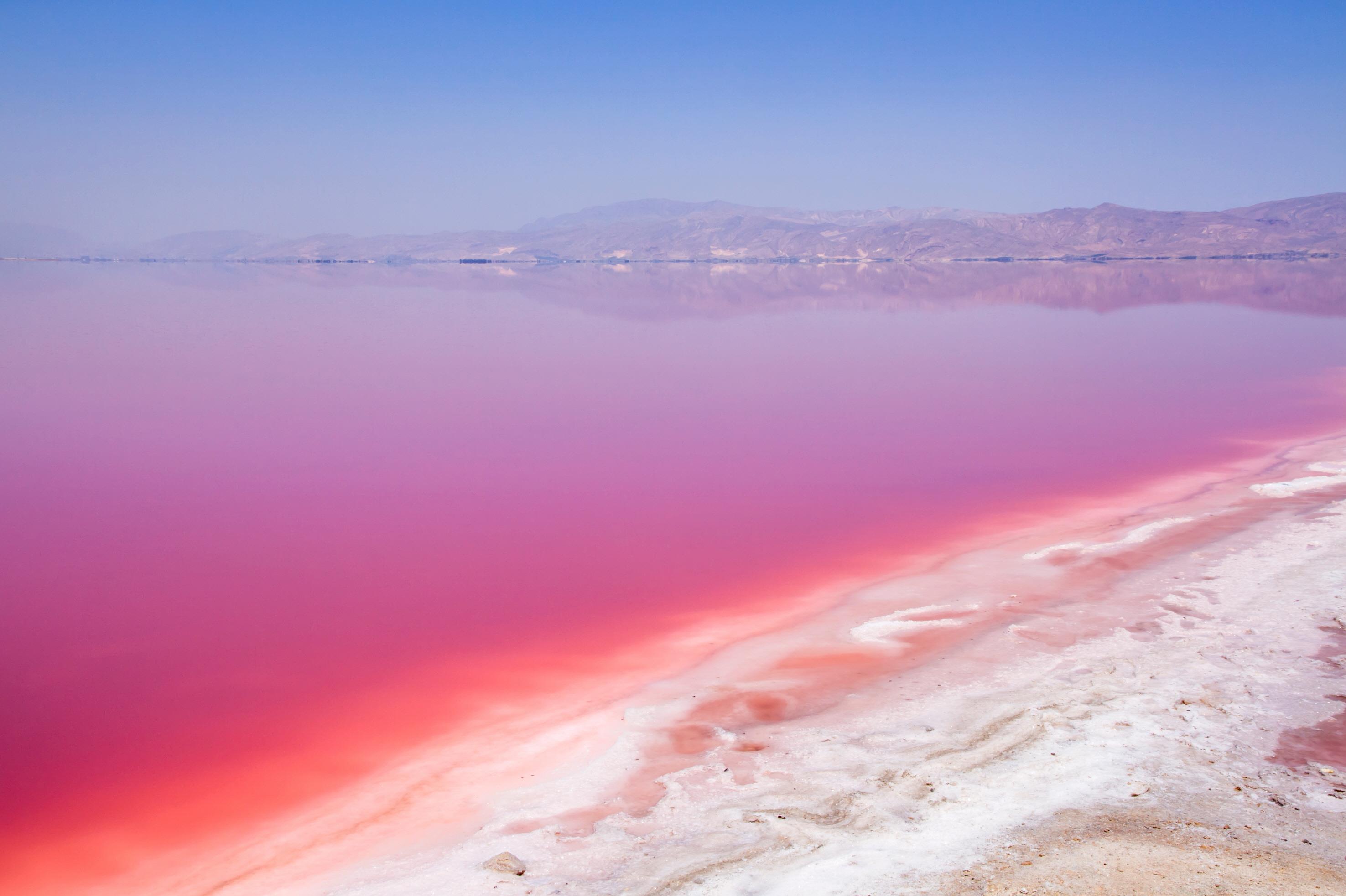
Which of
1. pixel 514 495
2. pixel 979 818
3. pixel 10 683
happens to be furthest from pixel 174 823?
pixel 514 495

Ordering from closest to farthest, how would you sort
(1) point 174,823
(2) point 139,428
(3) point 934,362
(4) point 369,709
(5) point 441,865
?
1. (5) point 441,865
2. (1) point 174,823
3. (4) point 369,709
4. (2) point 139,428
5. (3) point 934,362

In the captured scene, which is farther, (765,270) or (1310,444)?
(765,270)

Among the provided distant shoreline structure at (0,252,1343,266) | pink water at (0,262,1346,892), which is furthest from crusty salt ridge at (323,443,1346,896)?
distant shoreline structure at (0,252,1343,266)

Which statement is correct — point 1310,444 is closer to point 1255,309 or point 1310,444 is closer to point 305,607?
point 305,607

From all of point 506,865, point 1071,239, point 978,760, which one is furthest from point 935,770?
point 1071,239

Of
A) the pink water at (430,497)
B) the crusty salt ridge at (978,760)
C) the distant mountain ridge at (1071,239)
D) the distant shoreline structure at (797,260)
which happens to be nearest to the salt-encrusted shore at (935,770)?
the crusty salt ridge at (978,760)

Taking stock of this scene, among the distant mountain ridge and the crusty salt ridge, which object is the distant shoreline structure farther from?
the crusty salt ridge
